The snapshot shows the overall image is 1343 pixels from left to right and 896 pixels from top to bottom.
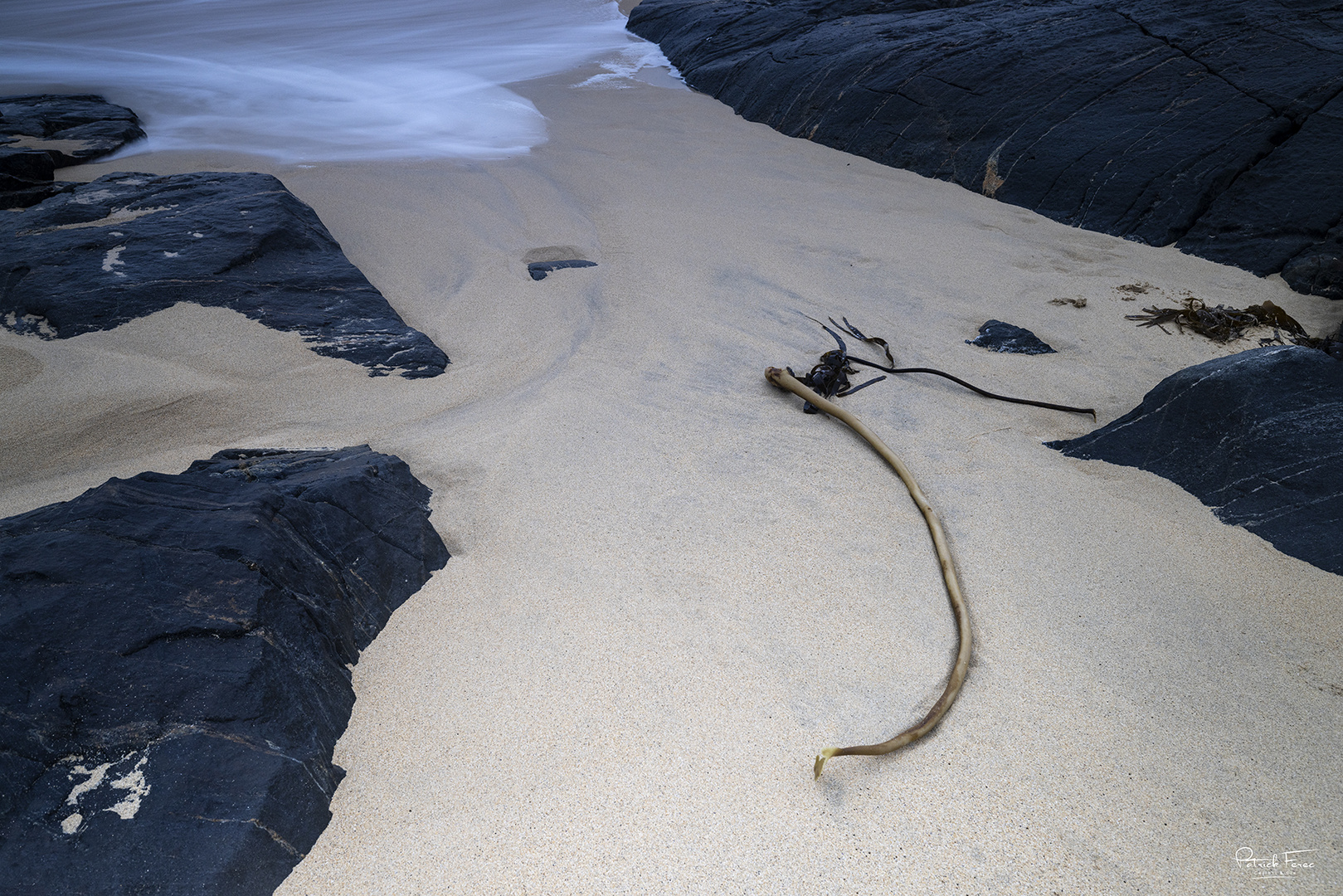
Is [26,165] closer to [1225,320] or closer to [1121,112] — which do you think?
[1225,320]

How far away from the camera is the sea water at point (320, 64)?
6.18 metres

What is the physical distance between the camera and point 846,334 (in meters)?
3.24

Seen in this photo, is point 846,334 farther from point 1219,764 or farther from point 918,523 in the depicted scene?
point 1219,764

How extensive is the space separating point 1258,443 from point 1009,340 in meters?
1.15

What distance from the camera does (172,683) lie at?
1246 mm

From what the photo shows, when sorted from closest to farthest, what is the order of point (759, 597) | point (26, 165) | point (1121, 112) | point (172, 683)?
point (172, 683) → point (759, 597) → point (26, 165) → point (1121, 112)

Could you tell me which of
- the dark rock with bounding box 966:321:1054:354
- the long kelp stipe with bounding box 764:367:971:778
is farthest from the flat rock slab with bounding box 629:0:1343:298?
the long kelp stipe with bounding box 764:367:971:778

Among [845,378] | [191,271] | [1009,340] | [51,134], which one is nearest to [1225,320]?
[1009,340]

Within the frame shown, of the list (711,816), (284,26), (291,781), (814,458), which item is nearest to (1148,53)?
(814,458)

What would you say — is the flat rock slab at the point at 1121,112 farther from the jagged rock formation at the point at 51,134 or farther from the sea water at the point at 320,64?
the jagged rock formation at the point at 51,134

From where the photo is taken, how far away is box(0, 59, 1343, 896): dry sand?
1328 mm

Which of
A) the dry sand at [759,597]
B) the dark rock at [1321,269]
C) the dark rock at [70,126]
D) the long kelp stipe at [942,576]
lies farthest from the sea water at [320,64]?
the dark rock at [1321,269]

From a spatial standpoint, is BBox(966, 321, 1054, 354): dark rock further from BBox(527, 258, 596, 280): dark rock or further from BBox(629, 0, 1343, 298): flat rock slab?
BBox(527, 258, 596, 280): dark rock

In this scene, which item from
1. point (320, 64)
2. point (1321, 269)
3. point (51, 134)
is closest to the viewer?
point (1321, 269)
